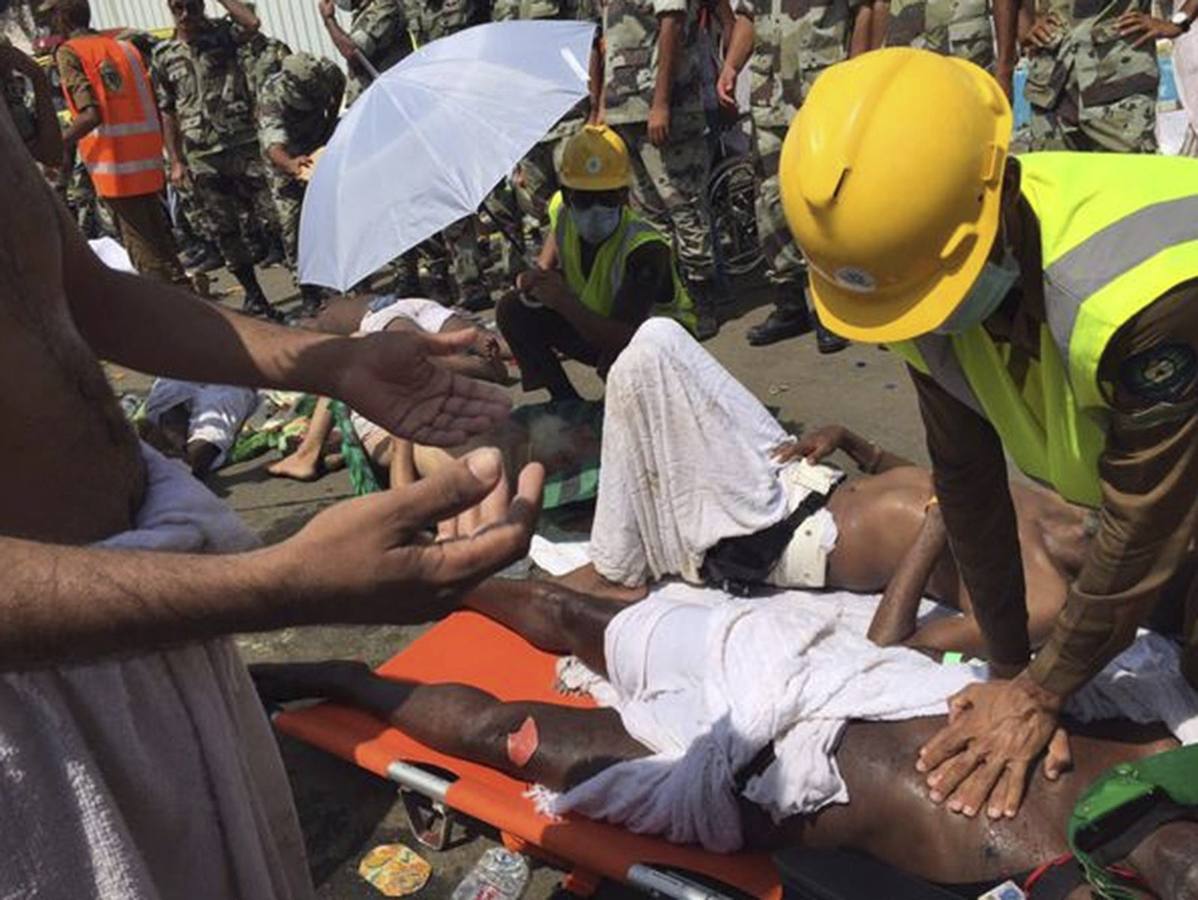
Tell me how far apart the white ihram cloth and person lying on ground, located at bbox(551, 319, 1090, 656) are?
0.44 m

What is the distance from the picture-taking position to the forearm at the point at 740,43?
5.80 m

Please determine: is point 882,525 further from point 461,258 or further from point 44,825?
point 461,258

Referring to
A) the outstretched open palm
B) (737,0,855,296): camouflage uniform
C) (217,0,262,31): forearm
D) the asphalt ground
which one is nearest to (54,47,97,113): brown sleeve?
(217,0,262,31): forearm

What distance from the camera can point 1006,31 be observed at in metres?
4.90

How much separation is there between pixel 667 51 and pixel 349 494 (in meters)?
2.88

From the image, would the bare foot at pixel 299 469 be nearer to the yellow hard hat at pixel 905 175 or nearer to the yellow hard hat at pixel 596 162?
the yellow hard hat at pixel 596 162

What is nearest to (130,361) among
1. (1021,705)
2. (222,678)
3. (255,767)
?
(222,678)

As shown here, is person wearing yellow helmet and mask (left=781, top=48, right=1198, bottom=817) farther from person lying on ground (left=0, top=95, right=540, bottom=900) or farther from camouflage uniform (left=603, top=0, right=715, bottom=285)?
camouflage uniform (left=603, top=0, right=715, bottom=285)

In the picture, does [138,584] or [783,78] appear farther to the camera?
[783,78]

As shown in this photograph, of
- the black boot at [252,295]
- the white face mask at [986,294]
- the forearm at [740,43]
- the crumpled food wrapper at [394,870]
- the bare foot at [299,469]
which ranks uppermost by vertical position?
the white face mask at [986,294]

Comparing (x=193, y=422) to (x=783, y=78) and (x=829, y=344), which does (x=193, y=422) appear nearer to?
(x=829, y=344)

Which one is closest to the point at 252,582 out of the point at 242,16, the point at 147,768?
the point at 147,768

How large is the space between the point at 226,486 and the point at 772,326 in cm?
300

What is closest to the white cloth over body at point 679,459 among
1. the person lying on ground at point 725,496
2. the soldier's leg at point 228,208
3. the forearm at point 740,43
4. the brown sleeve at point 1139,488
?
the person lying on ground at point 725,496
